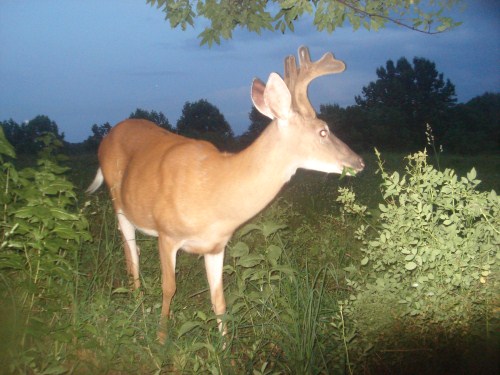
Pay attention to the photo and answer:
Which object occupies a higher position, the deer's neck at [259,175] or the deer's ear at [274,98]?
the deer's ear at [274,98]

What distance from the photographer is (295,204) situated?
7.95m

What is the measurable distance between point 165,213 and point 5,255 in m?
1.15

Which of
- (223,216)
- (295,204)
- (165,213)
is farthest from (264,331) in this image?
(295,204)

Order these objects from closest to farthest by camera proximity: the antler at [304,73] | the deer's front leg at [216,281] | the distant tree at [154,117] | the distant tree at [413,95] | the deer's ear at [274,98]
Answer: the deer's ear at [274,98], the antler at [304,73], the deer's front leg at [216,281], the distant tree at [154,117], the distant tree at [413,95]

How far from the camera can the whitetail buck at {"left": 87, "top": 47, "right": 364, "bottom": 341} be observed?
3.90 meters

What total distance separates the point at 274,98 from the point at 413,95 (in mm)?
31686

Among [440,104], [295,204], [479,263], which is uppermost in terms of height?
[479,263]

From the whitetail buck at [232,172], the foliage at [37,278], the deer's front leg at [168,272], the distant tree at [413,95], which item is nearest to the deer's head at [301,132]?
the whitetail buck at [232,172]

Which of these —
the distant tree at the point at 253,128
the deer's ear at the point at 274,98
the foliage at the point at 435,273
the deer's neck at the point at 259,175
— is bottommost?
the distant tree at the point at 253,128

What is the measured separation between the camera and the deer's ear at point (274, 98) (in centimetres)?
387

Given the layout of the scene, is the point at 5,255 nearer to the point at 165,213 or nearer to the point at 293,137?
the point at 165,213

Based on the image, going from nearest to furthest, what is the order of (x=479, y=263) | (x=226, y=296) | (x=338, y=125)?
(x=479, y=263) < (x=226, y=296) < (x=338, y=125)

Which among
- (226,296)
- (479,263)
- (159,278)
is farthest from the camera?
(159,278)

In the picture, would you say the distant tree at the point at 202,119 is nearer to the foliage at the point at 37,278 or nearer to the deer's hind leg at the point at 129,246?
the deer's hind leg at the point at 129,246
